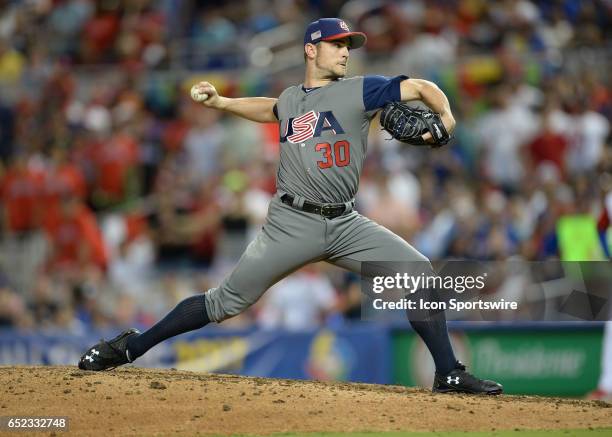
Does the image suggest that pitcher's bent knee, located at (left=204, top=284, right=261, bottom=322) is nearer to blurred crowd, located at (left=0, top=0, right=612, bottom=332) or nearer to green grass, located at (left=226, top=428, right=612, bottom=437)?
green grass, located at (left=226, top=428, right=612, bottom=437)

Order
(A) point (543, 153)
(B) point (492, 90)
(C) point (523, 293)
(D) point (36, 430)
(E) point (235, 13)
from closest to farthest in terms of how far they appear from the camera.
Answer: (D) point (36, 430)
(C) point (523, 293)
(A) point (543, 153)
(B) point (492, 90)
(E) point (235, 13)

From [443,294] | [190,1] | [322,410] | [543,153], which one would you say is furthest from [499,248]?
[190,1]

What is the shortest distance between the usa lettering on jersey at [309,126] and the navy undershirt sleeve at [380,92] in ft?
0.71

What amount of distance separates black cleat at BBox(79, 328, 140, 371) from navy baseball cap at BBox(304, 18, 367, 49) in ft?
6.90

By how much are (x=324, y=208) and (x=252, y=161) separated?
6582 millimetres

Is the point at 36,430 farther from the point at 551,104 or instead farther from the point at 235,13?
the point at 235,13

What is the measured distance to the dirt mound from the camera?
588 cm

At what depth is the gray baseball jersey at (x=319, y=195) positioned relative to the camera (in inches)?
249

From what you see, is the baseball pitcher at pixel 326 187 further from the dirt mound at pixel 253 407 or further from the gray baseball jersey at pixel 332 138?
the dirt mound at pixel 253 407

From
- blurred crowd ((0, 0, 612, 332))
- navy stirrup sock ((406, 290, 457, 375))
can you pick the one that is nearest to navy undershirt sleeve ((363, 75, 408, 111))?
navy stirrup sock ((406, 290, 457, 375))

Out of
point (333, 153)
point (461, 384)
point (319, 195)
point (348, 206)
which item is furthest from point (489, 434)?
point (333, 153)

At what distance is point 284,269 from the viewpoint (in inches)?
252

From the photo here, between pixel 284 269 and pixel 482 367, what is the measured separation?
189 inches

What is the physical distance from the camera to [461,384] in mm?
6613
